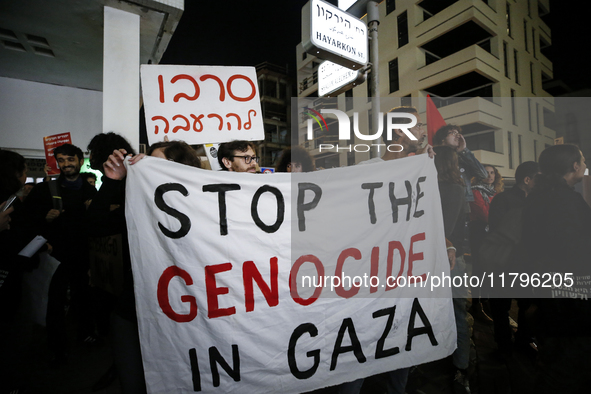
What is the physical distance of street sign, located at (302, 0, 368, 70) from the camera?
11.5 ft

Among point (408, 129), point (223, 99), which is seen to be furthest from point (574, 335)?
point (223, 99)

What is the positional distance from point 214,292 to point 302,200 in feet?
2.41

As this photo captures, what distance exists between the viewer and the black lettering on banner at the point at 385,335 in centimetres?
185

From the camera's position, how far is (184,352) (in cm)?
151

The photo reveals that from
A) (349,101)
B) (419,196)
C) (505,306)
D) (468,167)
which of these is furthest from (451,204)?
(349,101)

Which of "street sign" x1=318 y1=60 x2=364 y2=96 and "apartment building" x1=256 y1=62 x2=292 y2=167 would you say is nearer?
"street sign" x1=318 y1=60 x2=364 y2=96

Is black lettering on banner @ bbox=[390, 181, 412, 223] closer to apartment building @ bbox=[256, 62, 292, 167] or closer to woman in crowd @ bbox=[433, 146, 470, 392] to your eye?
woman in crowd @ bbox=[433, 146, 470, 392]

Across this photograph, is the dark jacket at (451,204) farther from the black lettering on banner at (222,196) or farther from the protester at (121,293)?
the protester at (121,293)

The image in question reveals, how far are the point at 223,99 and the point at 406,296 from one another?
226cm

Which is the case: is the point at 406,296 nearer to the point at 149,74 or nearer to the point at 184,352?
the point at 184,352

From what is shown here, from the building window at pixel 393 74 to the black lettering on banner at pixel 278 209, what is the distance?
65.9ft

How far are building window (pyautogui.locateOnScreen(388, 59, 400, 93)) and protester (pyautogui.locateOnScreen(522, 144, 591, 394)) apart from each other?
19247 millimetres

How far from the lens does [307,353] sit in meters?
1.71

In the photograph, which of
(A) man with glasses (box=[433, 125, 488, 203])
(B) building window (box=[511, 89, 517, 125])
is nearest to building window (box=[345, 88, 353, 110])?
(B) building window (box=[511, 89, 517, 125])
